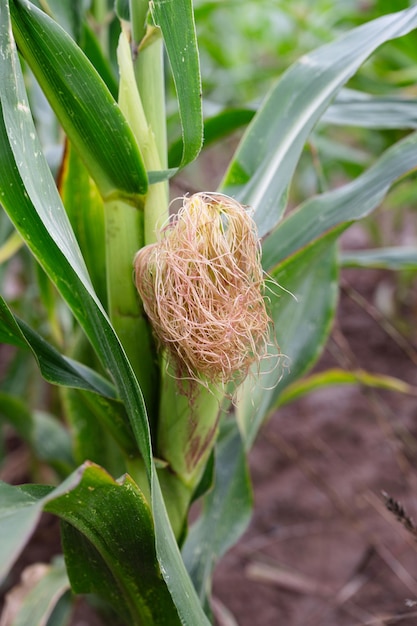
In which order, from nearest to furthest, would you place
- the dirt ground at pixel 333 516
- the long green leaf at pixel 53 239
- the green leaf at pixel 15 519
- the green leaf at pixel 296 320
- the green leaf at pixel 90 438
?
1. the green leaf at pixel 15 519
2. the long green leaf at pixel 53 239
3. the green leaf at pixel 296 320
4. the green leaf at pixel 90 438
5. the dirt ground at pixel 333 516

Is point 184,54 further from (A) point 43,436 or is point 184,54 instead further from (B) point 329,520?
(B) point 329,520

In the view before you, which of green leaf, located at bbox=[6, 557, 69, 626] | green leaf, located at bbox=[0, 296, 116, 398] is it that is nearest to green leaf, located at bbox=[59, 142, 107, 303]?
green leaf, located at bbox=[0, 296, 116, 398]

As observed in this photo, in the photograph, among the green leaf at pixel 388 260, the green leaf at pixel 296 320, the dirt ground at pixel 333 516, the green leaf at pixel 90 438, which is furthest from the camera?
the dirt ground at pixel 333 516

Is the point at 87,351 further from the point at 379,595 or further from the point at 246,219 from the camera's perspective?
the point at 379,595

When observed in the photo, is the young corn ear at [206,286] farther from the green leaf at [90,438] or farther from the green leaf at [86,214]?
the green leaf at [90,438]

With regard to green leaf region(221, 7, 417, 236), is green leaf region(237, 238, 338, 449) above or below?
below

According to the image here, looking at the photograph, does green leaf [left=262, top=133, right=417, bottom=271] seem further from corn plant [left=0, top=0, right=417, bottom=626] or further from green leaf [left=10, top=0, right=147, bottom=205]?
green leaf [left=10, top=0, right=147, bottom=205]

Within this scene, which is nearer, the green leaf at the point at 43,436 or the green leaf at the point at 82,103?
the green leaf at the point at 82,103

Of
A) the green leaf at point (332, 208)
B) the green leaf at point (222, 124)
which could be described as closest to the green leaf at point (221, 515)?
the green leaf at point (332, 208)
